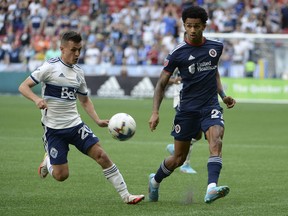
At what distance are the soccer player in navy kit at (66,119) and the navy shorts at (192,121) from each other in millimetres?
847

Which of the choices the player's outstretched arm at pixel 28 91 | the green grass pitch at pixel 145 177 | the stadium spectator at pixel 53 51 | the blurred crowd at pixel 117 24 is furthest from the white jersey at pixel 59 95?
the blurred crowd at pixel 117 24

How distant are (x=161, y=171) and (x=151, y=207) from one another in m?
0.73

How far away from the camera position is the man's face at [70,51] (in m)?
9.71

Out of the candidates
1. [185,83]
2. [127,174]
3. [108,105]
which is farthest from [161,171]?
[108,105]

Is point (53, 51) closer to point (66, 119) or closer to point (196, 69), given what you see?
point (66, 119)

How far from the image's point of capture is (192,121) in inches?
387

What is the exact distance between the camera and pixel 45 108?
Result: 9.00 metres

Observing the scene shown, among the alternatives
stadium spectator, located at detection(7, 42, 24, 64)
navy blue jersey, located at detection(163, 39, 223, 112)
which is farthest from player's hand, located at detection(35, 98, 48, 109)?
stadium spectator, located at detection(7, 42, 24, 64)

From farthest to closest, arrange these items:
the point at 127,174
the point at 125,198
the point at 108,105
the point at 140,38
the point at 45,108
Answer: the point at 140,38
the point at 108,105
the point at 127,174
the point at 125,198
the point at 45,108

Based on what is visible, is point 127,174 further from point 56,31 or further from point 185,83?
point 56,31

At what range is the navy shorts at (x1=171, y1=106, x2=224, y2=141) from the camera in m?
9.75

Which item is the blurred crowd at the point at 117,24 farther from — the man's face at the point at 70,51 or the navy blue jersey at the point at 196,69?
the navy blue jersey at the point at 196,69

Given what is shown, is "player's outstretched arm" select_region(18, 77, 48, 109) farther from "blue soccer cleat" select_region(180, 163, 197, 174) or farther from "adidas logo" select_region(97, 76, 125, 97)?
"adidas logo" select_region(97, 76, 125, 97)

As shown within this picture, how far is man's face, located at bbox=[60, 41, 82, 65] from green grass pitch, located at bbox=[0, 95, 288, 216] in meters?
1.64
